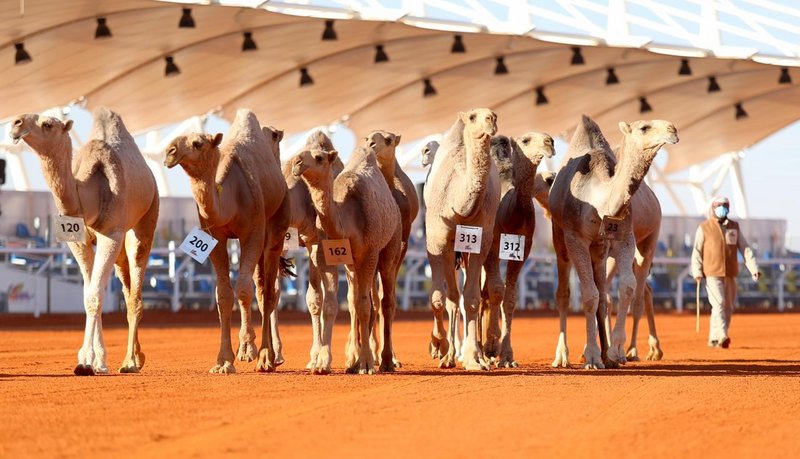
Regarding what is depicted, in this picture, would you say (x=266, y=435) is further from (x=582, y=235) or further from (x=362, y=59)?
(x=362, y=59)

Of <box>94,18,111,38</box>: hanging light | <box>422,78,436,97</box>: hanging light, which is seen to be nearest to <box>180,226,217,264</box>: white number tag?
<box>94,18,111,38</box>: hanging light

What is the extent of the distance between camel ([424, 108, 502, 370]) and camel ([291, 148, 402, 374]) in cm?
49

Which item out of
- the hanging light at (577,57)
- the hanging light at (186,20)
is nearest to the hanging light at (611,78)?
the hanging light at (577,57)

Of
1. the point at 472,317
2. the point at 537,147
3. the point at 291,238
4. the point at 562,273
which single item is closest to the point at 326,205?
the point at 472,317

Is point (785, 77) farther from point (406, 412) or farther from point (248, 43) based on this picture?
point (406, 412)

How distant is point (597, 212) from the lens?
1320 centimetres

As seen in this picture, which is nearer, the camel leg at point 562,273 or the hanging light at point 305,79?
the camel leg at point 562,273

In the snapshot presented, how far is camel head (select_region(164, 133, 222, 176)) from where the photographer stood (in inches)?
441

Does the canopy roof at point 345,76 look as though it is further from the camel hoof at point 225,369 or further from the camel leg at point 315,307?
the camel hoof at point 225,369

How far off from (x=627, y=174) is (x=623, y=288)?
1193 mm

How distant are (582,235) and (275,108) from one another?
30.7 m

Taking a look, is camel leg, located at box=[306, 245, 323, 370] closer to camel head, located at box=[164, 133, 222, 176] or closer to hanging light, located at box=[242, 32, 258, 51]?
camel head, located at box=[164, 133, 222, 176]

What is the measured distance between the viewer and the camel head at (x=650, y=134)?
12.6 meters

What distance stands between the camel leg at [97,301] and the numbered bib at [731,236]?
9.76 meters
